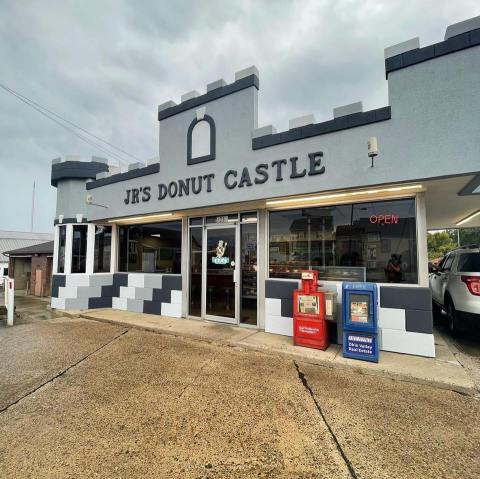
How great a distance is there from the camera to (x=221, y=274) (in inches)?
287

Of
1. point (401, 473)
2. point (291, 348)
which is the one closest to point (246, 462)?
point (401, 473)

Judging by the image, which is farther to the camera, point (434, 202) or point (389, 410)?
point (434, 202)

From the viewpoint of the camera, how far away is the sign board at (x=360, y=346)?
182 inches

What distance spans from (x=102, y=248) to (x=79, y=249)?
70cm

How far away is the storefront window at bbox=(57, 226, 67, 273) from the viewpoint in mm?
9555

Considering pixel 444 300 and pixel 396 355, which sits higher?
pixel 444 300

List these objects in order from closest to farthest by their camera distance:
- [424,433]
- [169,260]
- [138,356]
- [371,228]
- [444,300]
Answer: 1. [424,433]
2. [138,356]
3. [371,228]
4. [444,300]
5. [169,260]

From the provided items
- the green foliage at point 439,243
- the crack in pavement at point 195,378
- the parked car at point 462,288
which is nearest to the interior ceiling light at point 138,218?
the crack in pavement at point 195,378

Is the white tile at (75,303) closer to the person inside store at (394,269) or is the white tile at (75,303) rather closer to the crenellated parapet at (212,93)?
the crenellated parapet at (212,93)

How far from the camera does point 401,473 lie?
92.5 inches

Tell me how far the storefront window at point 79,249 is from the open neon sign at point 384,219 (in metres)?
8.69

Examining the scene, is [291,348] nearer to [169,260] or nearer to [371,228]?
[371,228]

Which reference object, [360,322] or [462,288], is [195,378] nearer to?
[360,322]

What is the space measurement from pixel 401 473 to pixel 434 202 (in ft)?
18.6
